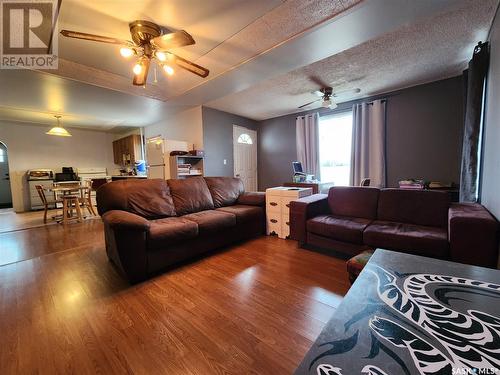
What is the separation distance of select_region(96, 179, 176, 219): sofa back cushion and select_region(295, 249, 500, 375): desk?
2.48m

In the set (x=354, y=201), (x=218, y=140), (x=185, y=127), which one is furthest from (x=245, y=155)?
(x=354, y=201)

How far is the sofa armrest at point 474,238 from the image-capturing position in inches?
63.6

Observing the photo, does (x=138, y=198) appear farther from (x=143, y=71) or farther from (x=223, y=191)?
(x=143, y=71)

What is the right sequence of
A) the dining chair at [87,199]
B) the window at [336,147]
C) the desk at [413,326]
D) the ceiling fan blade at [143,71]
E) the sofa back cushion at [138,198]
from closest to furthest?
1. the desk at [413,326]
2. the ceiling fan blade at [143,71]
3. the sofa back cushion at [138,198]
4. the window at [336,147]
5. the dining chair at [87,199]

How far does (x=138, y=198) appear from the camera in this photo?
2.62 metres

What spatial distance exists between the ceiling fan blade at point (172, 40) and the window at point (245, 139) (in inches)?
145

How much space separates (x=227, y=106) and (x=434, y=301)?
4.78 metres

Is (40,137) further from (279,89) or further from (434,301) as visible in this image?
(434,301)

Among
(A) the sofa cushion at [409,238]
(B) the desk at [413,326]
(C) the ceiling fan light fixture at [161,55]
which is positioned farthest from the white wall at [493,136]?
(C) the ceiling fan light fixture at [161,55]

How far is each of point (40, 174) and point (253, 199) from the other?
6.57 meters

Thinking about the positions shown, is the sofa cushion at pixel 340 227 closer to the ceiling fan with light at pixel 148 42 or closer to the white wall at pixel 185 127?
the ceiling fan with light at pixel 148 42

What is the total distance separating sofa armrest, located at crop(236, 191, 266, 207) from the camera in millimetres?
3438

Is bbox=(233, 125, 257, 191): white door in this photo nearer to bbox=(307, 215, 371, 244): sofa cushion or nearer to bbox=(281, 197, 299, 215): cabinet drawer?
bbox=(281, 197, 299, 215): cabinet drawer

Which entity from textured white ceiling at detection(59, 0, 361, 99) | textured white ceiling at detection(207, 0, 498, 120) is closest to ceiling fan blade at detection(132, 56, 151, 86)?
textured white ceiling at detection(59, 0, 361, 99)
